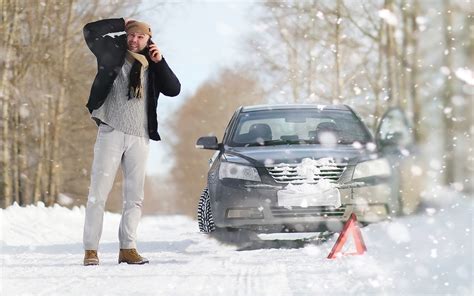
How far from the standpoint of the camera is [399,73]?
848 inches

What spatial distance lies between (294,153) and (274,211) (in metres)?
0.68

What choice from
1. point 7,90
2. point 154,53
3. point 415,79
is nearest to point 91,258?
point 154,53

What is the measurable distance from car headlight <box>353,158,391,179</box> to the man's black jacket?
2.08 metres

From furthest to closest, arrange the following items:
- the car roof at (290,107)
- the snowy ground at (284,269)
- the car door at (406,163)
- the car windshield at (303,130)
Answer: the car door at (406,163)
the car roof at (290,107)
the car windshield at (303,130)
the snowy ground at (284,269)

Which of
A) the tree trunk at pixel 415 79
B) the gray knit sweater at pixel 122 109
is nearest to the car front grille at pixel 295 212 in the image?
the gray knit sweater at pixel 122 109

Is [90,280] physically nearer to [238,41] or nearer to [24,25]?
[24,25]

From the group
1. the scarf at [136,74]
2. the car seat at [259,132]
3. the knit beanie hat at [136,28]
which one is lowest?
the car seat at [259,132]

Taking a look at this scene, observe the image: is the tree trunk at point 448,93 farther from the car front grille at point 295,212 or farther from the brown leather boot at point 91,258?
the brown leather boot at point 91,258

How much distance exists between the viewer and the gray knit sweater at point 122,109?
6.86 metres

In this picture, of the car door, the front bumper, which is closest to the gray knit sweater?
the front bumper

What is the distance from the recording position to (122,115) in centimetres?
689

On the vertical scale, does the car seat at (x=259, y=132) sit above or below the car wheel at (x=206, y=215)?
above

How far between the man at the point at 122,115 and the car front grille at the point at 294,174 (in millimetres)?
1408

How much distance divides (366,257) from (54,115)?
61.2ft
